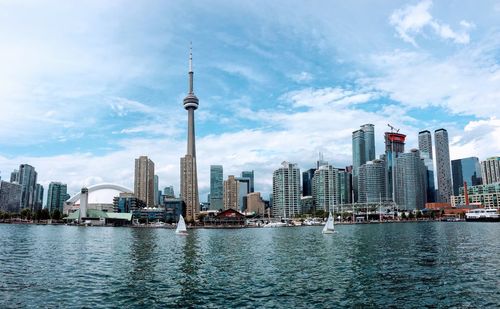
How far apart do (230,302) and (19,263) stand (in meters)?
44.5

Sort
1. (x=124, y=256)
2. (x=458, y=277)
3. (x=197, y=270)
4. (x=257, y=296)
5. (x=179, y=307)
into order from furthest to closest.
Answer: (x=124, y=256) → (x=197, y=270) → (x=458, y=277) → (x=257, y=296) → (x=179, y=307)

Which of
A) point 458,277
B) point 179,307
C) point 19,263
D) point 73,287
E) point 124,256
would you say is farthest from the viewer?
point 124,256

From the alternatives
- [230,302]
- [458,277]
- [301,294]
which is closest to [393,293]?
[301,294]

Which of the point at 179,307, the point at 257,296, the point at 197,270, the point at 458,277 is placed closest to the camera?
the point at 179,307

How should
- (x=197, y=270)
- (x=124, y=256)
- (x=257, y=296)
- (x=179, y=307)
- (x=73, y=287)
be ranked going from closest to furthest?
(x=179, y=307), (x=257, y=296), (x=73, y=287), (x=197, y=270), (x=124, y=256)

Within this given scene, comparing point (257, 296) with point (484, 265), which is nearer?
point (257, 296)

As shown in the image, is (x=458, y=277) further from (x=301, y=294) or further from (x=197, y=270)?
(x=197, y=270)

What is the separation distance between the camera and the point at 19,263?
6631 centimetres

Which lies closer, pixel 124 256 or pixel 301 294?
pixel 301 294

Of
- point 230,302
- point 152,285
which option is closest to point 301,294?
point 230,302

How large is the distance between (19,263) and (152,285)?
31.7m

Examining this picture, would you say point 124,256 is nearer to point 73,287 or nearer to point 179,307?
point 73,287

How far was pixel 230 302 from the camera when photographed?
3956 centimetres

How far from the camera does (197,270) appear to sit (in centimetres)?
6009
